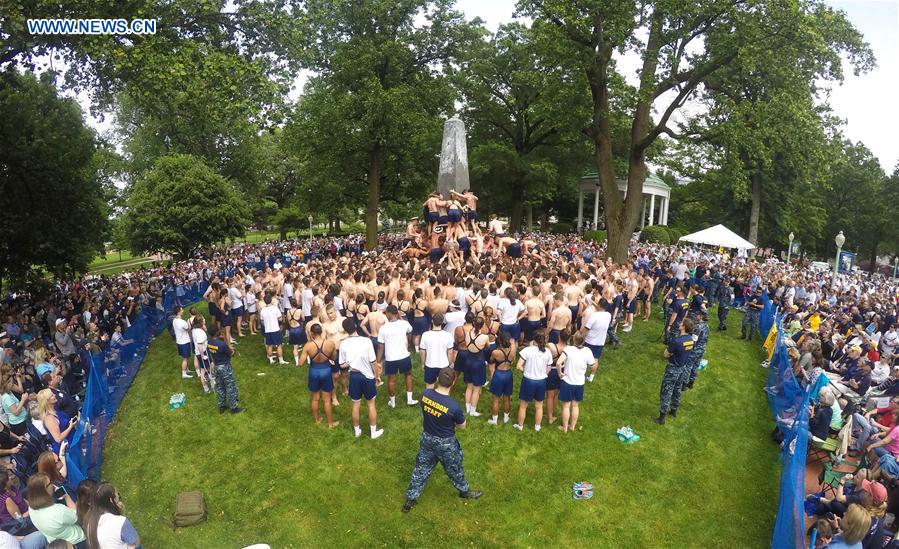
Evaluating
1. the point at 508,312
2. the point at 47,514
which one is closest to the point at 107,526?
the point at 47,514

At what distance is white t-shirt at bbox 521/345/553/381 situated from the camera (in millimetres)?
7828

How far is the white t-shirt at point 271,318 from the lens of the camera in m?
11.1

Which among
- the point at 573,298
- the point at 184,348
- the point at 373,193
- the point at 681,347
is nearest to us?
the point at 681,347

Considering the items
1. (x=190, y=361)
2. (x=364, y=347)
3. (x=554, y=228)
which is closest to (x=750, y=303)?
(x=364, y=347)

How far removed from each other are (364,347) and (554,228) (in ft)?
134

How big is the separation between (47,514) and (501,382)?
19.9ft

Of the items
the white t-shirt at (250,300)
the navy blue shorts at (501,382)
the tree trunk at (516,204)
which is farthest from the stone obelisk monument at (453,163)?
the tree trunk at (516,204)

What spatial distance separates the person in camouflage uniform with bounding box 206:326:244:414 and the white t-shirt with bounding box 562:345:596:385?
581cm

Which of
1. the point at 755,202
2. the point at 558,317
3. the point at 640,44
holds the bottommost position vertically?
the point at 558,317

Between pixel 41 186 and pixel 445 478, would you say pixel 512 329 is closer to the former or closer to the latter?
pixel 445 478

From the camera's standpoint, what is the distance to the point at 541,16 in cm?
1888

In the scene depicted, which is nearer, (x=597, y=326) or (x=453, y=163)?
(x=597, y=326)

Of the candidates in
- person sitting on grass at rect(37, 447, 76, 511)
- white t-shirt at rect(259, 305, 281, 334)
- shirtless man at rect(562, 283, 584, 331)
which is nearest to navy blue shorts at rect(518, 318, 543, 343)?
shirtless man at rect(562, 283, 584, 331)

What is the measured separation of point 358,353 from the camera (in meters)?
7.52
